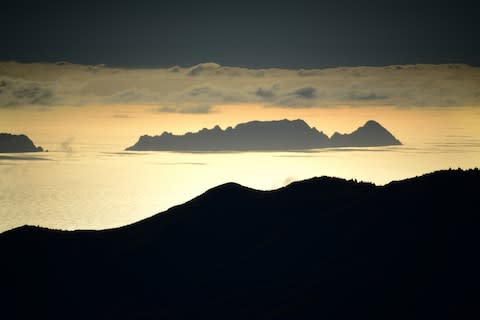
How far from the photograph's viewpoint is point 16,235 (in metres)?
167

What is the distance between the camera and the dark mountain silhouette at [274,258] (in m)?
130

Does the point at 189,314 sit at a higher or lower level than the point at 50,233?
lower

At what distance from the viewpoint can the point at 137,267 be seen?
15538 cm

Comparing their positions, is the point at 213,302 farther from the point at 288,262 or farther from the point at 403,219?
the point at 403,219

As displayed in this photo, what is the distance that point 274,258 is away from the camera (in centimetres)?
15050

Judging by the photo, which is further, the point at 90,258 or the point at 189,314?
the point at 90,258

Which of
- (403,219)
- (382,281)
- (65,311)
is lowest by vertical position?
(65,311)

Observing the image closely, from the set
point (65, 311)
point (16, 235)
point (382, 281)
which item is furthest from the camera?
point (16, 235)

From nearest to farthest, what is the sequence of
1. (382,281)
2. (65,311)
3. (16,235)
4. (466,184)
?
1. (382,281)
2. (65,311)
3. (466,184)
4. (16,235)

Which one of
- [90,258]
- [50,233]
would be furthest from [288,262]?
[50,233]

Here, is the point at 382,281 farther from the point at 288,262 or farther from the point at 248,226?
the point at 248,226

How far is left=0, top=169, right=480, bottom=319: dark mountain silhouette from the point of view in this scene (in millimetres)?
129625

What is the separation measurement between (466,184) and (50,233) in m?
88.6

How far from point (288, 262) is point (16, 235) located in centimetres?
6075
